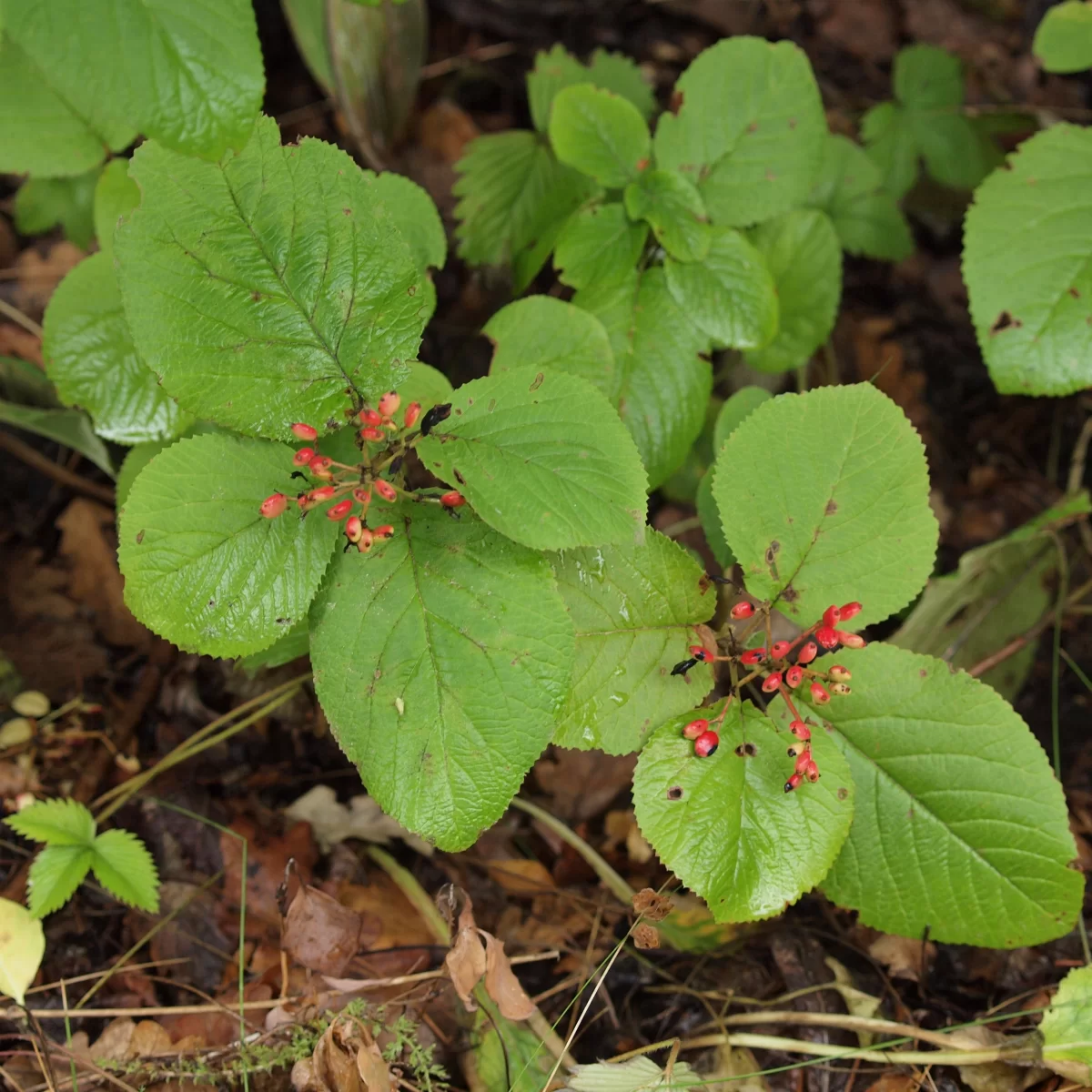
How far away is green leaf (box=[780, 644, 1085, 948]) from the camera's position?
1.78m

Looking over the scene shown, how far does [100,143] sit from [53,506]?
3.57 feet

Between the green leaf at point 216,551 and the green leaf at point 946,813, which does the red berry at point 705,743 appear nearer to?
the green leaf at point 946,813

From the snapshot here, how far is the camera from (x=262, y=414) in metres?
1.61

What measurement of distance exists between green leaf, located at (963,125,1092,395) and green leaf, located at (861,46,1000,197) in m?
0.81

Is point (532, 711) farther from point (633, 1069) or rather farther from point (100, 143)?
point (100, 143)

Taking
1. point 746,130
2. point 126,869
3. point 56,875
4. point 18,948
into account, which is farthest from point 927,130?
point 18,948

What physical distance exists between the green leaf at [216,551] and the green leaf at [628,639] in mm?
495

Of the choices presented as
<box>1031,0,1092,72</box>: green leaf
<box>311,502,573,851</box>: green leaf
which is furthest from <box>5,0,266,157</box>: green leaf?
<box>1031,0,1092,72</box>: green leaf

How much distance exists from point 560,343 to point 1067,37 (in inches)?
75.4

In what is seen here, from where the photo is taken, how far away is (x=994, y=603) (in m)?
2.65

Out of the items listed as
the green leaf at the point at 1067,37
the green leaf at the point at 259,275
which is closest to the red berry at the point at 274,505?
the green leaf at the point at 259,275

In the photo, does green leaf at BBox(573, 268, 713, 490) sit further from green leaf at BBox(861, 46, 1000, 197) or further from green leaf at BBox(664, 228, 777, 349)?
green leaf at BBox(861, 46, 1000, 197)

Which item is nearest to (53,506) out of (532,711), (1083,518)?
(532,711)

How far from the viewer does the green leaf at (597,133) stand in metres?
2.26
